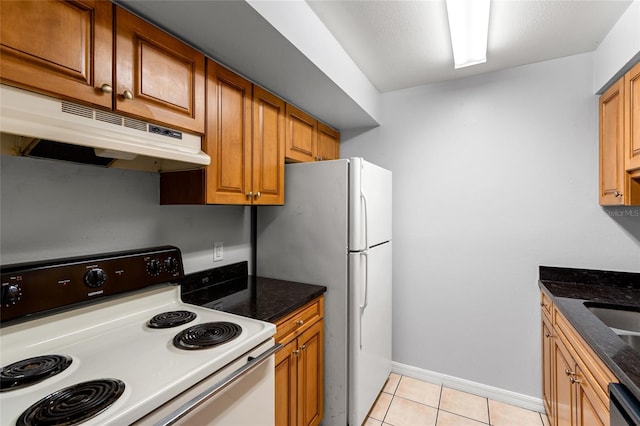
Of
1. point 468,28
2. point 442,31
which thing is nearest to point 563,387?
point 468,28

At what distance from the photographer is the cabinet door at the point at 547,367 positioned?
5.78ft

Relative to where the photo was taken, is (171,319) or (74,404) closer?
(74,404)

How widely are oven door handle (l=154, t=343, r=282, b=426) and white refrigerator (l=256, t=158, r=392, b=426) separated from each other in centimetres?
71

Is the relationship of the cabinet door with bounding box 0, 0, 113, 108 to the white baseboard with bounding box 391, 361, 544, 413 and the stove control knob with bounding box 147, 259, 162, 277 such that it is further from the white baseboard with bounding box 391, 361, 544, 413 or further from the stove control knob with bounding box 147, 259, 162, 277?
the white baseboard with bounding box 391, 361, 544, 413

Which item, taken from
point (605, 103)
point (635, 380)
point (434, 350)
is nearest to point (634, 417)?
point (635, 380)

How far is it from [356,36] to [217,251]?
1.60 metres

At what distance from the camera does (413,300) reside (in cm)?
246

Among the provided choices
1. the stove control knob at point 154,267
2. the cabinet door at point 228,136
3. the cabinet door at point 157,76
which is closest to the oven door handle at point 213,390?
the stove control knob at point 154,267

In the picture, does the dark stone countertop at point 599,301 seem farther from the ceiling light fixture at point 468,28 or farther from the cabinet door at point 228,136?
the cabinet door at point 228,136

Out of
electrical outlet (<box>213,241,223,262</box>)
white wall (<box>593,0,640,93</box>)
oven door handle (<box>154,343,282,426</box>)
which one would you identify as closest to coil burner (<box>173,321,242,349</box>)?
oven door handle (<box>154,343,282,426</box>)

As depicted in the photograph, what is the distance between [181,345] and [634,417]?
4.50 feet

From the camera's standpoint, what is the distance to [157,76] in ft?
3.92

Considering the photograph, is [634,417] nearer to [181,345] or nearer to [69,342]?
[181,345]

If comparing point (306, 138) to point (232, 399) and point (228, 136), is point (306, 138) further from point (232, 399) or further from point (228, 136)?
point (232, 399)
